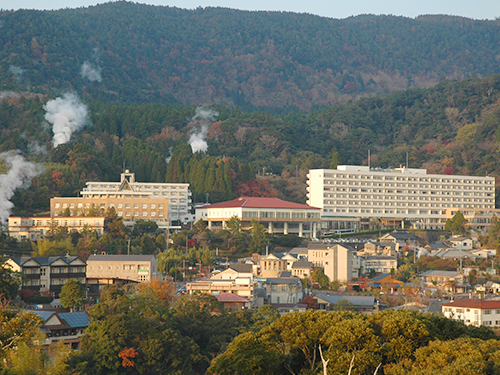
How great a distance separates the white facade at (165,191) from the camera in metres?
87.4

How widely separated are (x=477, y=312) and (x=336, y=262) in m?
19.5

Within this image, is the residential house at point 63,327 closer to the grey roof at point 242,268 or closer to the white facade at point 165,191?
the grey roof at point 242,268

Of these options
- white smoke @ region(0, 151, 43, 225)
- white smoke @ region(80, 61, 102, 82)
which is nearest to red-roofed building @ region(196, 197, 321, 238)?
white smoke @ region(0, 151, 43, 225)

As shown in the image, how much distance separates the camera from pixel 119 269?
60812mm

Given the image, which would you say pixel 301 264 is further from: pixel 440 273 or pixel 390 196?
pixel 390 196

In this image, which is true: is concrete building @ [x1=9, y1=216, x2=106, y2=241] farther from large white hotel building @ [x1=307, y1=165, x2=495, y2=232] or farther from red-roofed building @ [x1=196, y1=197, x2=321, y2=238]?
large white hotel building @ [x1=307, y1=165, x2=495, y2=232]

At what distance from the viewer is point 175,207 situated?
89438 millimetres

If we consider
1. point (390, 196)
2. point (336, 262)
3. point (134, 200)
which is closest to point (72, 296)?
point (336, 262)

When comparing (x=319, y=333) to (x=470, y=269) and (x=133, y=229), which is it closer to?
(x=470, y=269)

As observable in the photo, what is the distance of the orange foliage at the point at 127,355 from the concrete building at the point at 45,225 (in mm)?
35346

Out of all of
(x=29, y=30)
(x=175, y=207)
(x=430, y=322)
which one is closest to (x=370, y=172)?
(x=175, y=207)

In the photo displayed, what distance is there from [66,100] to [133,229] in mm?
45996

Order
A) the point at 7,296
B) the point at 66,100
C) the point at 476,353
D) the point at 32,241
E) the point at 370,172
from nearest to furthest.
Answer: the point at 476,353, the point at 7,296, the point at 32,241, the point at 370,172, the point at 66,100

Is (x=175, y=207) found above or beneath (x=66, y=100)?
beneath
